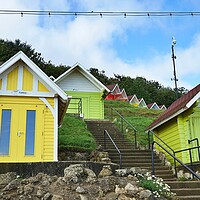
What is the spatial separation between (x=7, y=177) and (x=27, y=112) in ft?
13.3

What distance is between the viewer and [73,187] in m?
7.09

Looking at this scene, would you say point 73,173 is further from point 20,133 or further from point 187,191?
point 20,133

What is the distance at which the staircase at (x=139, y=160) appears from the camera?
887cm

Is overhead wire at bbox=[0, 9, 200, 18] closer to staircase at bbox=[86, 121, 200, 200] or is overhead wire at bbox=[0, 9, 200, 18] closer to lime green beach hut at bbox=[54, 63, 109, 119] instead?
staircase at bbox=[86, 121, 200, 200]

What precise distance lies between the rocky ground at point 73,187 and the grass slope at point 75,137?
559 centimetres

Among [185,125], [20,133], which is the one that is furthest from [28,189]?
[185,125]

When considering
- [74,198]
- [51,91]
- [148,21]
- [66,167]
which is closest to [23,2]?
[51,91]

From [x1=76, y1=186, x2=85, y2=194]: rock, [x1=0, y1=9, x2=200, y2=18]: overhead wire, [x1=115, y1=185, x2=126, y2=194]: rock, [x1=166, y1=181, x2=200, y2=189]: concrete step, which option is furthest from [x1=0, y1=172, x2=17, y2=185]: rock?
[x1=0, y1=9, x2=200, y2=18]: overhead wire

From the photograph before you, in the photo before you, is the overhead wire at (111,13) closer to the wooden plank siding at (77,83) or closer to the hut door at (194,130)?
the hut door at (194,130)

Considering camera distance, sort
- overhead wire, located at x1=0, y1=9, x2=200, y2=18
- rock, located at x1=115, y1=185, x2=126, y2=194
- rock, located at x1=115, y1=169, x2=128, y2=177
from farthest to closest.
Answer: overhead wire, located at x1=0, y1=9, x2=200, y2=18 → rock, located at x1=115, y1=169, x2=128, y2=177 → rock, located at x1=115, y1=185, x2=126, y2=194

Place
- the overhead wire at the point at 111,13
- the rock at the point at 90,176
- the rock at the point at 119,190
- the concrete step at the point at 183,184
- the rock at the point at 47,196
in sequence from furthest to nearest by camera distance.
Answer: the overhead wire at the point at 111,13 → the concrete step at the point at 183,184 → the rock at the point at 90,176 → the rock at the point at 119,190 → the rock at the point at 47,196

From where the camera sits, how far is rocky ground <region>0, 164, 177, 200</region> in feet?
22.1

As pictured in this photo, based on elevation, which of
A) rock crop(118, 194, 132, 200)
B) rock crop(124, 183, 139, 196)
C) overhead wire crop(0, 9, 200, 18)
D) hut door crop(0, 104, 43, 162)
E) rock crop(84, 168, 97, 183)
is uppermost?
overhead wire crop(0, 9, 200, 18)

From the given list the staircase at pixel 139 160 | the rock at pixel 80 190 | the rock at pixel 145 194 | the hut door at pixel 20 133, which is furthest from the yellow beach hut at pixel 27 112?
the rock at pixel 145 194
